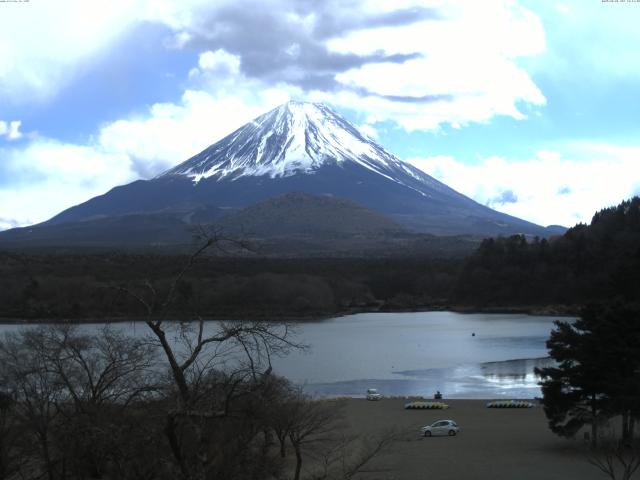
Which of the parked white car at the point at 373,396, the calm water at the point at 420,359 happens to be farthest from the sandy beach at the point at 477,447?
the calm water at the point at 420,359

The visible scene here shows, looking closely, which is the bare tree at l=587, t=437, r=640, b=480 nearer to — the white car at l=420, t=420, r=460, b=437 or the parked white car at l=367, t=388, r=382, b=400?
the white car at l=420, t=420, r=460, b=437

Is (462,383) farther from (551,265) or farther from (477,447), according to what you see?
(551,265)

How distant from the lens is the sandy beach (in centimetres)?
1628

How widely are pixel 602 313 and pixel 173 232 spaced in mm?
144379

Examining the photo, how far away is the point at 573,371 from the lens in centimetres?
1798

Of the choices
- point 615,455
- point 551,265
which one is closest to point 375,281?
point 551,265

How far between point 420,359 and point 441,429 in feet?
70.4

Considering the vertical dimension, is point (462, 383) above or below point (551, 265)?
below

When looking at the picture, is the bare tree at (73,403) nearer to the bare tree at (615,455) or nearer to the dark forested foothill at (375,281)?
the bare tree at (615,455)

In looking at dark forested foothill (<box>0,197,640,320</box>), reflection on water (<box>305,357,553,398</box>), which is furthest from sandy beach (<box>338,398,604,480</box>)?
dark forested foothill (<box>0,197,640,320</box>)

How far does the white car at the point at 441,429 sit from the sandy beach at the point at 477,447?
0.22 meters

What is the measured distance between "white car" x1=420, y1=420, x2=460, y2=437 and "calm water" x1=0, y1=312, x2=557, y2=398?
466 cm

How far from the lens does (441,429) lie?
21344 mm

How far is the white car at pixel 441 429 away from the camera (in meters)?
21.3
